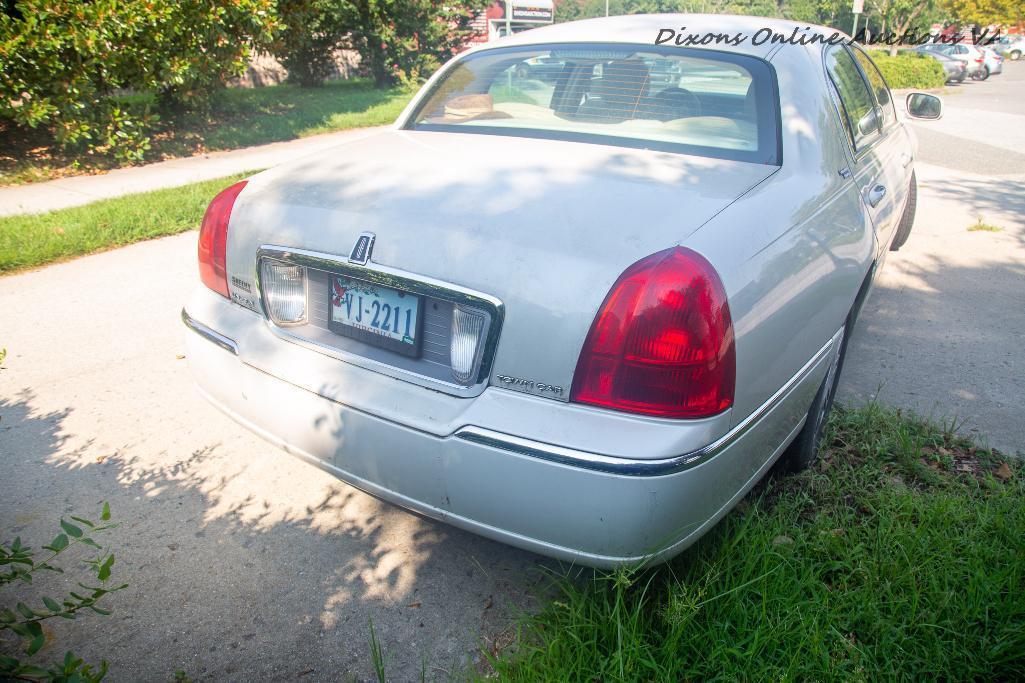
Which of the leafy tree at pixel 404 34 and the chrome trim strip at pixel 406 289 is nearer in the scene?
the chrome trim strip at pixel 406 289

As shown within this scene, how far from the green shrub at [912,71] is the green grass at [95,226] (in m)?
23.4

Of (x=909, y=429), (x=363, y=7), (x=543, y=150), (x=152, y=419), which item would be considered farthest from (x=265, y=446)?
(x=363, y=7)

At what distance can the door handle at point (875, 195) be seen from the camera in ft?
10.8

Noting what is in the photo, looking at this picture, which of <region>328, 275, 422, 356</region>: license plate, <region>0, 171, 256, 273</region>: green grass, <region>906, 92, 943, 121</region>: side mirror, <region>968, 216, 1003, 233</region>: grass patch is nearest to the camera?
<region>328, 275, 422, 356</region>: license plate

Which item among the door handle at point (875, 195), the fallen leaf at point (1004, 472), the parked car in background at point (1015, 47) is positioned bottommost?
the fallen leaf at point (1004, 472)

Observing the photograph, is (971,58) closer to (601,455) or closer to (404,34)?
(404,34)

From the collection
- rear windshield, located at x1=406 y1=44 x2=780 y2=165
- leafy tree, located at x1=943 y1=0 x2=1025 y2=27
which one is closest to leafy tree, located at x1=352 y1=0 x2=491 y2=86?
rear windshield, located at x1=406 y1=44 x2=780 y2=165

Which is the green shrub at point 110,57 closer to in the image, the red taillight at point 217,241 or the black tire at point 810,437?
the red taillight at point 217,241

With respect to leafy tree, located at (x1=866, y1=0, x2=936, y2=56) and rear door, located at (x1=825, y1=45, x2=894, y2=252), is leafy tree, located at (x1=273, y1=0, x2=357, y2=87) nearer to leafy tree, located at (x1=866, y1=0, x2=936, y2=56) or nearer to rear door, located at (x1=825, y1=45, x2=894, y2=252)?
rear door, located at (x1=825, y1=45, x2=894, y2=252)

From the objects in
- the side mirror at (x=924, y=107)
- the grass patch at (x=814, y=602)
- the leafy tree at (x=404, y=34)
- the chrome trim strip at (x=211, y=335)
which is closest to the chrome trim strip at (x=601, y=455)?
the grass patch at (x=814, y=602)

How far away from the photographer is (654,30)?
326 cm

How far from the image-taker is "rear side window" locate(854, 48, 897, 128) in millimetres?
4266

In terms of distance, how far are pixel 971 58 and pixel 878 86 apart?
34.4m

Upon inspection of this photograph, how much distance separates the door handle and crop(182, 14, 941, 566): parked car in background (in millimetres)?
189
